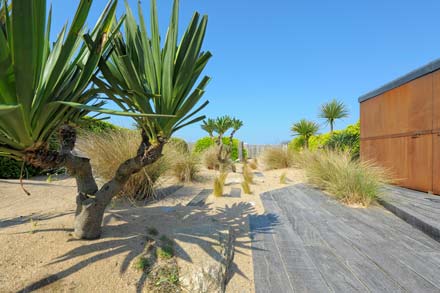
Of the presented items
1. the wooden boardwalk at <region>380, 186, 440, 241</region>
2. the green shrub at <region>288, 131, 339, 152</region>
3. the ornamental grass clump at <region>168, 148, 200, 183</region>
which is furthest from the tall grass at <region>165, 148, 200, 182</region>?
the green shrub at <region>288, 131, 339, 152</region>

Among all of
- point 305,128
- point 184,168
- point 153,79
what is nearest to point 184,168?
point 184,168

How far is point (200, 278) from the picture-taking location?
130cm

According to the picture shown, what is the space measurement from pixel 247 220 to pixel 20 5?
237 cm

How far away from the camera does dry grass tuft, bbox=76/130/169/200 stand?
132 inches

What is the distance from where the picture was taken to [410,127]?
3.77 m

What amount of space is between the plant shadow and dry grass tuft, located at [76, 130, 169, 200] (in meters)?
1.04

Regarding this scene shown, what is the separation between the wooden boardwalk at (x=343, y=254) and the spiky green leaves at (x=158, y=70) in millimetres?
1192

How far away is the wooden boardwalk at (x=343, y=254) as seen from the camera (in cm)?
137

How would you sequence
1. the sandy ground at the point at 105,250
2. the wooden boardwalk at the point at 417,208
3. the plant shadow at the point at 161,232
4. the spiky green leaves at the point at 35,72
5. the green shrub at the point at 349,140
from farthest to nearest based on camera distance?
the green shrub at the point at 349,140, the wooden boardwalk at the point at 417,208, the plant shadow at the point at 161,232, the sandy ground at the point at 105,250, the spiky green leaves at the point at 35,72

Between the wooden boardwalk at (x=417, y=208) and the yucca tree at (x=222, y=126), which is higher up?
the yucca tree at (x=222, y=126)

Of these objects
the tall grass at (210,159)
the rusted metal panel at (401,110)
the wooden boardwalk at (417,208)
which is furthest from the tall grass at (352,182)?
the tall grass at (210,159)

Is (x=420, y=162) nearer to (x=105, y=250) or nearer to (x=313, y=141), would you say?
(x=105, y=250)

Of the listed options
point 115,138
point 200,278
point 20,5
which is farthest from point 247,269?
point 115,138

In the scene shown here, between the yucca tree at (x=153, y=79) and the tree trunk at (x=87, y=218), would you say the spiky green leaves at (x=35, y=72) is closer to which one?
the yucca tree at (x=153, y=79)
